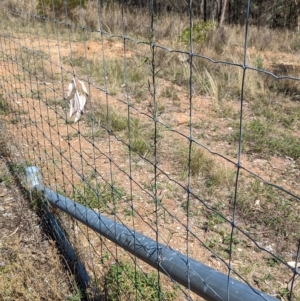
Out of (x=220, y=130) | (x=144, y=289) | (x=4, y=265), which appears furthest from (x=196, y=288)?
(x=220, y=130)

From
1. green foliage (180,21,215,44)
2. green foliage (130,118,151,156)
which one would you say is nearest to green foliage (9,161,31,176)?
green foliage (130,118,151,156)

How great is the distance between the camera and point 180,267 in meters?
1.18

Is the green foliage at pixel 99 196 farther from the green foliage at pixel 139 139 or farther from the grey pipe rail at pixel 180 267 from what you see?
the grey pipe rail at pixel 180 267

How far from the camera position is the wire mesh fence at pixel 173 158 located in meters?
2.05

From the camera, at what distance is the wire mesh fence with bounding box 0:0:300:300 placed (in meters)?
2.05

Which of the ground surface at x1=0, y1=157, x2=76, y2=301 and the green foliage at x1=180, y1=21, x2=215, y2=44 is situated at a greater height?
the green foliage at x1=180, y1=21, x2=215, y2=44

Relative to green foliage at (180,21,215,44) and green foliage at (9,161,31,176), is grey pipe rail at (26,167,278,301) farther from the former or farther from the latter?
green foliage at (180,21,215,44)

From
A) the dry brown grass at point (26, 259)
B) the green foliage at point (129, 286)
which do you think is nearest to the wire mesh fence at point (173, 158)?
the green foliage at point (129, 286)

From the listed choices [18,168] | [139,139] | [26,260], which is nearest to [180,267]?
[26,260]

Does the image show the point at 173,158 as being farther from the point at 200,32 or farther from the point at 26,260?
the point at 200,32

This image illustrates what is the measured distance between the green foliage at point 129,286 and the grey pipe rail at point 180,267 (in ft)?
1.49

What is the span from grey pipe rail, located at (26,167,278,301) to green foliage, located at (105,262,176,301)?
45 centimetres

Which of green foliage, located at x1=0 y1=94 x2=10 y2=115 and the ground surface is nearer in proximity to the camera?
the ground surface

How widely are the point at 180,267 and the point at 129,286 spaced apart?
100cm
